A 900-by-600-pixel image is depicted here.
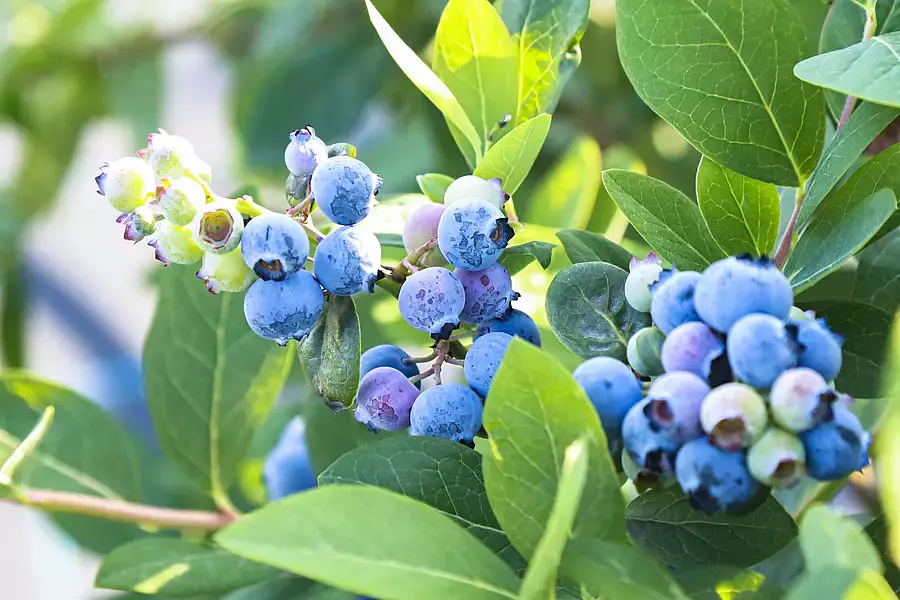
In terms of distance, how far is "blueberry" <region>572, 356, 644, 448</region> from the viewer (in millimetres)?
470

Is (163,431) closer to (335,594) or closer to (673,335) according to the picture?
(335,594)

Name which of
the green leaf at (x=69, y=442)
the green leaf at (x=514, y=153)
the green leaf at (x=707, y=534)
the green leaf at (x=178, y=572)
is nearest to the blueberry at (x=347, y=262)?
the green leaf at (x=514, y=153)

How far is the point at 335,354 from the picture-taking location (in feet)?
1.79

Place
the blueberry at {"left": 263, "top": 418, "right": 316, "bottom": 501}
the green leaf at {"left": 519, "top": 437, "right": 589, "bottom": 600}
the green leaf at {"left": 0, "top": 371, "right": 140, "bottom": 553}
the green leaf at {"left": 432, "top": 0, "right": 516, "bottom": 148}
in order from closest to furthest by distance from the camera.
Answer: the green leaf at {"left": 519, "top": 437, "right": 589, "bottom": 600} → the green leaf at {"left": 432, "top": 0, "right": 516, "bottom": 148} → the blueberry at {"left": 263, "top": 418, "right": 316, "bottom": 501} → the green leaf at {"left": 0, "top": 371, "right": 140, "bottom": 553}

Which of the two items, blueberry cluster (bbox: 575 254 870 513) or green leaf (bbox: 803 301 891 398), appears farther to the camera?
green leaf (bbox: 803 301 891 398)

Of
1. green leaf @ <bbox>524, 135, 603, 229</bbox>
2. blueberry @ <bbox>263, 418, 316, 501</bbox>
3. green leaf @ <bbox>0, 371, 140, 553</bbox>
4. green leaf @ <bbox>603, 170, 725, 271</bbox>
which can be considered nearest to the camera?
green leaf @ <bbox>603, 170, 725, 271</bbox>

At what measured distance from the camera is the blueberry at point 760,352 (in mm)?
413

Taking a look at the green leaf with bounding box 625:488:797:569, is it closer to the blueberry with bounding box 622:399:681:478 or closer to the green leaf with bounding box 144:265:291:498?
the blueberry with bounding box 622:399:681:478

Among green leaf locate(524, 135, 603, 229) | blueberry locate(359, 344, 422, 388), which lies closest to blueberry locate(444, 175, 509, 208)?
blueberry locate(359, 344, 422, 388)

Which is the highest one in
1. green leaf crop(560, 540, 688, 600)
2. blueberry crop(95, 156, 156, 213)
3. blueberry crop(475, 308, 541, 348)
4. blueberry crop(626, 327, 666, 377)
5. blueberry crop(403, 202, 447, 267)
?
blueberry crop(95, 156, 156, 213)

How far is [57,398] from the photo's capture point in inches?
39.1

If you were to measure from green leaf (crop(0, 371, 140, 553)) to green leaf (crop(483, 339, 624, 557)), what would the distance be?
2.07 ft

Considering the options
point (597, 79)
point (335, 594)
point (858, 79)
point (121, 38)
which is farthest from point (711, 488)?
point (121, 38)

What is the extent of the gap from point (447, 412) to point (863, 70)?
0.31m
